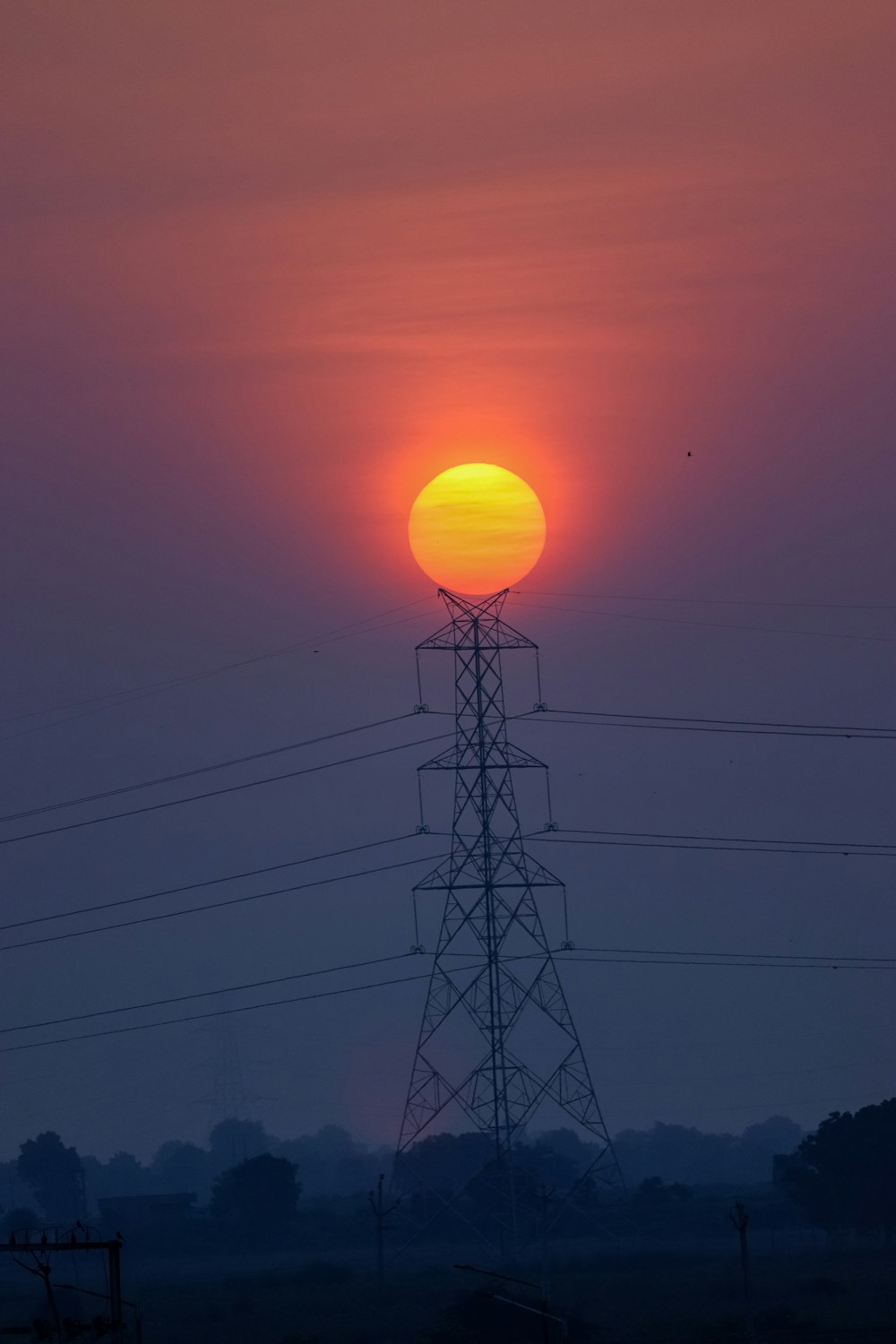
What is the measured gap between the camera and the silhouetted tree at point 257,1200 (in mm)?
191500

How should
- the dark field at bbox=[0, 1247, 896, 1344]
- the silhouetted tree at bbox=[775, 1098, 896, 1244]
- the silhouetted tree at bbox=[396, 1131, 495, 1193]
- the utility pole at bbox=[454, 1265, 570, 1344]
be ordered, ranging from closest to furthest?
the utility pole at bbox=[454, 1265, 570, 1344] → the dark field at bbox=[0, 1247, 896, 1344] → the silhouetted tree at bbox=[775, 1098, 896, 1244] → the silhouetted tree at bbox=[396, 1131, 495, 1193]

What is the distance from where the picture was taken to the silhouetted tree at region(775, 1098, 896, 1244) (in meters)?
149

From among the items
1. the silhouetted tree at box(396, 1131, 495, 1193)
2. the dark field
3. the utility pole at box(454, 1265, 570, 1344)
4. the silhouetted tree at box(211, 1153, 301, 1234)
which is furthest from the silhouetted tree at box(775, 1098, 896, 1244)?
the silhouetted tree at box(211, 1153, 301, 1234)

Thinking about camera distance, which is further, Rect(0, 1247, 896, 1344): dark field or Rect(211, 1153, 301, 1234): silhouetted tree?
Rect(211, 1153, 301, 1234): silhouetted tree

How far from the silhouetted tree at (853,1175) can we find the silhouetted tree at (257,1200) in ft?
200

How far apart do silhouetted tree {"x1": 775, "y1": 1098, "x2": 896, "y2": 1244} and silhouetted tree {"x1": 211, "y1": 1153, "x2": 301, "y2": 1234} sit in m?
61.1

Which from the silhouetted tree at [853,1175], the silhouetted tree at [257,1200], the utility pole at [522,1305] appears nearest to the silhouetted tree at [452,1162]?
the silhouetted tree at [257,1200]

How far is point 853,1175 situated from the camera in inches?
5979

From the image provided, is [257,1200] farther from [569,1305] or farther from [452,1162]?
[569,1305]

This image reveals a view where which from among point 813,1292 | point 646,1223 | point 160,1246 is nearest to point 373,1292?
point 813,1292

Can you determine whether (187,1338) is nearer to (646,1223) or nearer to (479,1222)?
(479,1222)

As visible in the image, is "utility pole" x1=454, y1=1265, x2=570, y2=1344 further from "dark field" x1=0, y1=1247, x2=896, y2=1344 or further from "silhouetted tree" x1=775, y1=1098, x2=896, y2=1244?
"silhouetted tree" x1=775, y1=1098, x2=896, y2=1244

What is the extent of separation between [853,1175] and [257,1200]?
7112cm

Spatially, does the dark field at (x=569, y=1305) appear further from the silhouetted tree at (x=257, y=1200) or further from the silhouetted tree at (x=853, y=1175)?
the silhouetted tree at (x=257, y=1200)
